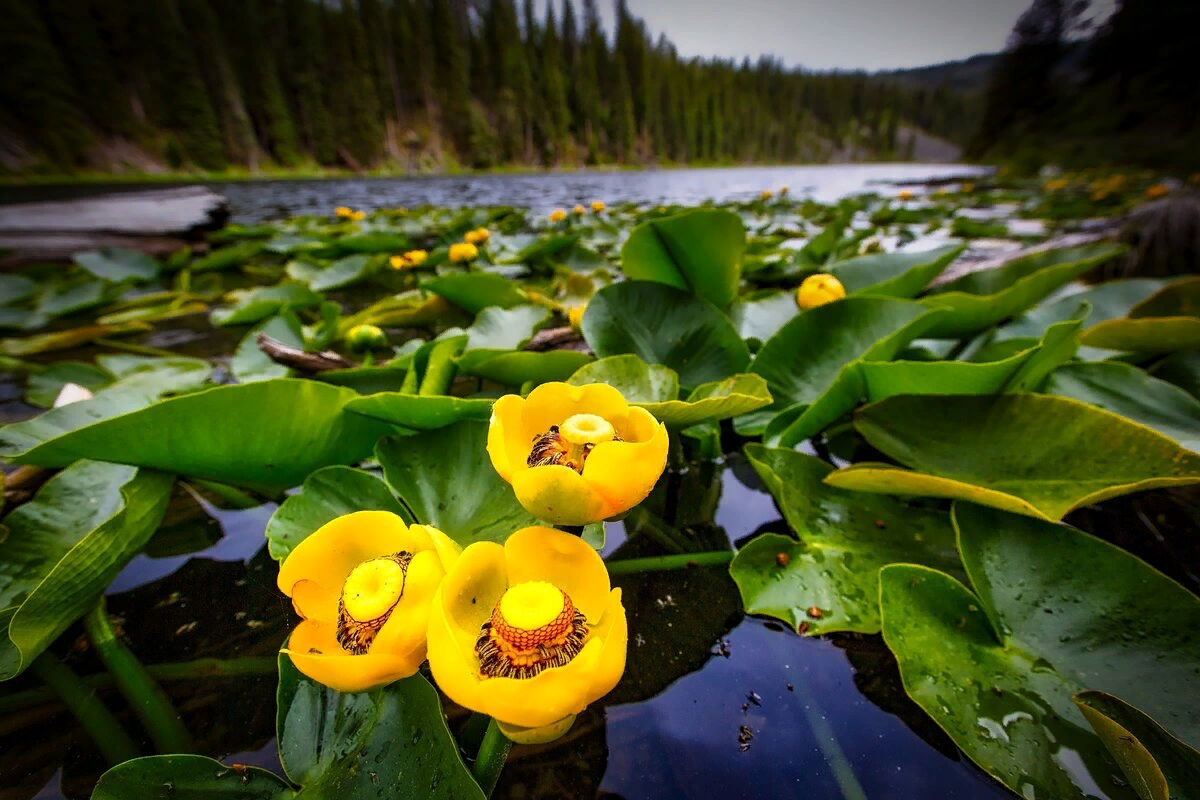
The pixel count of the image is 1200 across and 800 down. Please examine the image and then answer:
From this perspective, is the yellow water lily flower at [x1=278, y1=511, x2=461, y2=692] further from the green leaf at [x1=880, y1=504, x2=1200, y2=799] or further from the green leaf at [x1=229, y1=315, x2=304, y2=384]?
the green leaf at [x1=229, y1=315, x2=304, y2=384]

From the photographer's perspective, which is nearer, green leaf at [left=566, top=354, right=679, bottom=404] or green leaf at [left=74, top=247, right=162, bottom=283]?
green leaf at [left=566, top=354, right=679, bottom=404]

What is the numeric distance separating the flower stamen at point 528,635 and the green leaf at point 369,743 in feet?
0.23

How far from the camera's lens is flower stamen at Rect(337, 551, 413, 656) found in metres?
0.34

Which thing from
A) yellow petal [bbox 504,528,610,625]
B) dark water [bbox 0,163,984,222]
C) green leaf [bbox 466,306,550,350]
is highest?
yellow petal [bbox 504,528,610,625]

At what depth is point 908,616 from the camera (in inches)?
19.6

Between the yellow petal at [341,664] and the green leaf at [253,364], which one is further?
the green leaf at [253,364]

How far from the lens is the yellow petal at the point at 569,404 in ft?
1.49

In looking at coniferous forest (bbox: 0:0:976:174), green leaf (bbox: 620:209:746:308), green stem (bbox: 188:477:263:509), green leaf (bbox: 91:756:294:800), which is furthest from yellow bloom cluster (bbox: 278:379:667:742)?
coniferous forest (bbox: 0:0:976:174)

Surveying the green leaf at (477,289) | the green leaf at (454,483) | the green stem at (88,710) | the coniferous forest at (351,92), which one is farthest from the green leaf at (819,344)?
the coniferous forest at (351,92)

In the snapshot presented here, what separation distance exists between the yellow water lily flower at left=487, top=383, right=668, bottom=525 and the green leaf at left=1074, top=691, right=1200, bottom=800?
34cm

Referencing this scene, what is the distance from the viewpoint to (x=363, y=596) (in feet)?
1.14

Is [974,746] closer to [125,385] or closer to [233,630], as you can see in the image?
[233,630]

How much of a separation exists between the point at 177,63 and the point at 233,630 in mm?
28165

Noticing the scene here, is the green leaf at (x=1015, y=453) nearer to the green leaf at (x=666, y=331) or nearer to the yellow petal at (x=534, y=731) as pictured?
the green leaf at (x=666, y=331)
